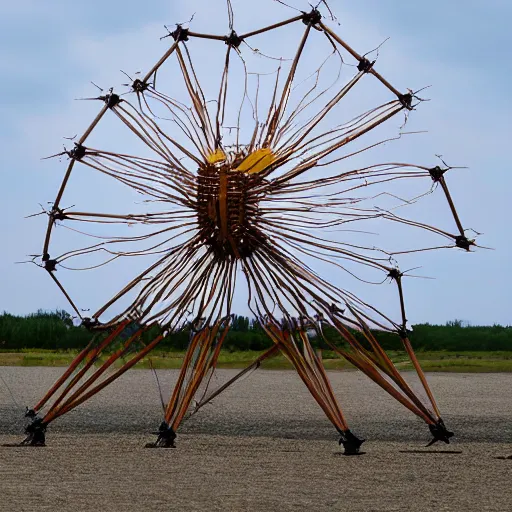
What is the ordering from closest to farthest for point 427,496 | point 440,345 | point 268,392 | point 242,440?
point 427,496 < point 242,440 < point 268,392 < point 440,345

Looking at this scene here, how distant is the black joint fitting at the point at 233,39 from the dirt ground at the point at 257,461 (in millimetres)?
2608

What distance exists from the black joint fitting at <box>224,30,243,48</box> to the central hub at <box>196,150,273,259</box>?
3.11 ft

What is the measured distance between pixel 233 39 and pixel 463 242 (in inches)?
86.5

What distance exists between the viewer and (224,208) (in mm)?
6152

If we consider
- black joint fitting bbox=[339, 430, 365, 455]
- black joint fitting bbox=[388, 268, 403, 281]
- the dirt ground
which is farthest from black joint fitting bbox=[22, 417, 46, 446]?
black joint fitting bbox=[388, 268, 403, 281]

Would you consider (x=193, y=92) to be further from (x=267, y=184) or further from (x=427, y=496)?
(x=427, y=496)

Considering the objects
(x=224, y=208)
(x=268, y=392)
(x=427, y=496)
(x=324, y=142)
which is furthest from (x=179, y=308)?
(x=268, y=392)

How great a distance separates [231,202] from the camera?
20.4 feet

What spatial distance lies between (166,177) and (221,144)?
1.59 ft

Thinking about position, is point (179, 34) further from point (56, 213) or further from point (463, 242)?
point (463, 242)

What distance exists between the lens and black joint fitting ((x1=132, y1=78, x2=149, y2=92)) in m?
6.81

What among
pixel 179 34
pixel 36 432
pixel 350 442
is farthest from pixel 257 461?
pixel 179 34

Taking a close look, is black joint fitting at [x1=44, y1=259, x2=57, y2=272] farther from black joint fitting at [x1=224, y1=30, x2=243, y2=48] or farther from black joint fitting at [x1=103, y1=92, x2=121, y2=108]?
black joint fitting at [x1=224, y1=30, x2=243, y2=48]

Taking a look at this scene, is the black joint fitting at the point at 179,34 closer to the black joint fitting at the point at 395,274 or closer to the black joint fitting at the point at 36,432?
the black joint fitting at the point at 395,274
